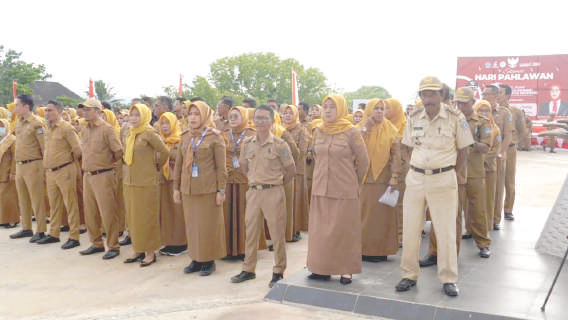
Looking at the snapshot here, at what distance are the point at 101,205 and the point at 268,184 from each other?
257 centimetres

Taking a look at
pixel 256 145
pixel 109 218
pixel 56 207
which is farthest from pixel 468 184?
pixel 56 207

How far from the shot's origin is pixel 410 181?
454cm

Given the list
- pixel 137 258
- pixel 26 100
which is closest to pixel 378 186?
pixel 137 258

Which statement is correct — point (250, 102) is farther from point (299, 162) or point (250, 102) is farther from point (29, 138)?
point (29, 138)

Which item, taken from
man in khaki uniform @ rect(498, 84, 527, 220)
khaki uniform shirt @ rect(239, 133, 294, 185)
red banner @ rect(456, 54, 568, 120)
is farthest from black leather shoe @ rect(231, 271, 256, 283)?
red banner @ rect(456, 54, 568, 120)

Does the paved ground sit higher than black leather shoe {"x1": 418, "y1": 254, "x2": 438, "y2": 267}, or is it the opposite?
black leather shoe {"x1": 418, "y1": 254, "x2": 438, "y2": 267}

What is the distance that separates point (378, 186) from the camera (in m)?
5.62

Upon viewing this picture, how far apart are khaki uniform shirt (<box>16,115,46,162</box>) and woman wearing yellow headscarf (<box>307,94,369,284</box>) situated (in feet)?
15.3

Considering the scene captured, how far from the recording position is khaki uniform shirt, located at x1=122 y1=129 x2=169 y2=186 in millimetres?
5914

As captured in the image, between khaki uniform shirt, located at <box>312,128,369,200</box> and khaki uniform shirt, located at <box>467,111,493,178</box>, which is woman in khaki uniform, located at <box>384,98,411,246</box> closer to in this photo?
khaki uniform shirt, located at <box>467,111,493,178</box>

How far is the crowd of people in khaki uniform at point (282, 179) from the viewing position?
14.8 feet

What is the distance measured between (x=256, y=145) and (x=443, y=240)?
2.02m

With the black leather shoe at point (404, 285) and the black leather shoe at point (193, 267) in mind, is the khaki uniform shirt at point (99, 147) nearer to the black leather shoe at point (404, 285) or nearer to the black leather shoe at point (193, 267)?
the black leather shoe at point (193, 267)

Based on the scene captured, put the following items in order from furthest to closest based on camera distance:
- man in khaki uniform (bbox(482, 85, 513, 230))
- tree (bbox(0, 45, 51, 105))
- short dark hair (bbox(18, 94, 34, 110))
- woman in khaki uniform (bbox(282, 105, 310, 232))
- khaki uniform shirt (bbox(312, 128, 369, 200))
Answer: tree (bbox(0, 45, 51, 105)), woman in khaki uniform (bbox(282, 105, 310, 232)), short dark hair (bbox(18, 94, 34, 110)), man in khaki uniform (bbox(482, 85, 513, 230)), khaki uniform shirt (bbox(312, 128, 369, 200))
